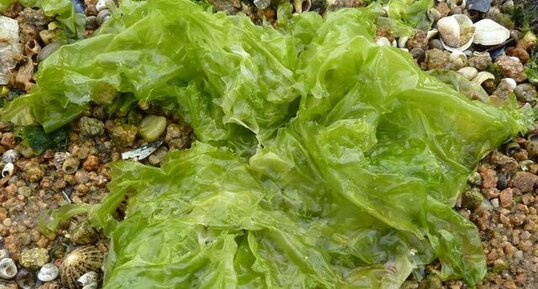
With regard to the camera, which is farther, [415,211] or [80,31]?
[80,31]

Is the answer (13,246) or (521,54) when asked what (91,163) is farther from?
(521,54)

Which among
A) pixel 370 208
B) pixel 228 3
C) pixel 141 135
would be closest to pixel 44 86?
pixel 141 135

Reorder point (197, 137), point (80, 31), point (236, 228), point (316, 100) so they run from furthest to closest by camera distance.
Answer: point (80, 31) → point (197, 137) → point (316, 100) → point (236, 228)

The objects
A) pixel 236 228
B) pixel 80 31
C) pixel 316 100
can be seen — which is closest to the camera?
pixel 236 228

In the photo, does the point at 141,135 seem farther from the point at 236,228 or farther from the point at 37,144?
the point at 236,228

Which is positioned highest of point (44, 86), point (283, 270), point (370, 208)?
point (44, 86)
